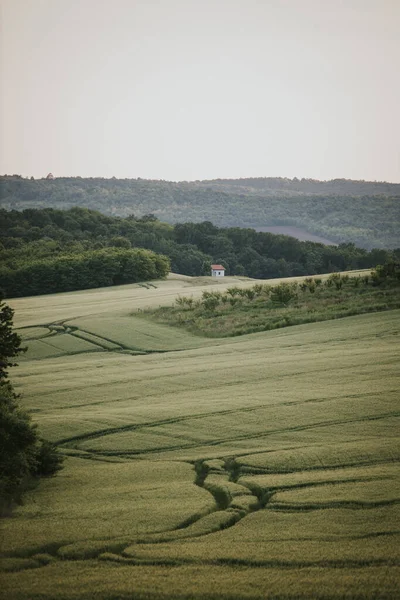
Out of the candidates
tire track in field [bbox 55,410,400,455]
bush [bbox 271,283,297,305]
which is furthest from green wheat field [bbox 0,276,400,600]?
bush [bbox 271,283,297,305]

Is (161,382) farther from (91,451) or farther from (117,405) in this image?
(91,451)

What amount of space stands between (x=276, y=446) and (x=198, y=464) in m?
3.11

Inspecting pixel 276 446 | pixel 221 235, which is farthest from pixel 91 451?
pixel 221 235

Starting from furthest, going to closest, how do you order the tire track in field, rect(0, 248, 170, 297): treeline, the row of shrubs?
rect(0, 248, 170, 297): treeline, the row of shrubs, the tire track in field

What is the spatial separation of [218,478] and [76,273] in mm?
79591

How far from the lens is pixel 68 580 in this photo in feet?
51.3

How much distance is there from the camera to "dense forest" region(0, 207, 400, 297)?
99312 mm

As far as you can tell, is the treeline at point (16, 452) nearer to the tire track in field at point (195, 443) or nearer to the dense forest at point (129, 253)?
the tire track in field at point (195, 443)

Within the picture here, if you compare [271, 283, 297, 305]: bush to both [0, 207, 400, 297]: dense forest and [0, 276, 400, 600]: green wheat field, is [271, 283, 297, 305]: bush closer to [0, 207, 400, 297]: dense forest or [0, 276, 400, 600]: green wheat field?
[0, 276, 400, 600]: green wheat field

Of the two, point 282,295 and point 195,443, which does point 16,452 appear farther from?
point 282,295

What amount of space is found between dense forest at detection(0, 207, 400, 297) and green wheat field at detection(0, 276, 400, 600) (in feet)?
188

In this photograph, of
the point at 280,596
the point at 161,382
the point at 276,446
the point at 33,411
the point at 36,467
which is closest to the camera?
the point at 280,596

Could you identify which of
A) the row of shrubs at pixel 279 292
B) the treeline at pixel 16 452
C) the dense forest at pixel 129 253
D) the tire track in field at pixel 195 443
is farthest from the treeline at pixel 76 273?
the treeline at pixel 16 452

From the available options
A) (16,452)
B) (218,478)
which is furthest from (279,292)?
(16,452)
